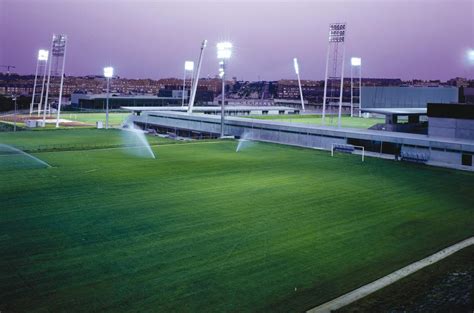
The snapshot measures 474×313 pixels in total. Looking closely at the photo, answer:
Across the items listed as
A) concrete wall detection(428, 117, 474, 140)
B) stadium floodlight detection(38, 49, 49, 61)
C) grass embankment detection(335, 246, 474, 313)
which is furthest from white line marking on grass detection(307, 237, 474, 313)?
stadium floodlight detection(38, 49, 49, 61)

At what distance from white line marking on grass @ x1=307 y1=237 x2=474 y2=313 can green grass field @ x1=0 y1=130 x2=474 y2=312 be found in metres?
0.28

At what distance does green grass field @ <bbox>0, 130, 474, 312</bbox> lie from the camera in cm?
1240

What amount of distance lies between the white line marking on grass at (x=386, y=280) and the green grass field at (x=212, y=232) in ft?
0.92

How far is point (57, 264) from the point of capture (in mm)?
14109

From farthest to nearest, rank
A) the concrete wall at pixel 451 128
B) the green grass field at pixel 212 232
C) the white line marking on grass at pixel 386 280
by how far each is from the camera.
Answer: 1. the concrete wall at pixel 451 128
2. the green grass field at pixel 212 232
3. the white line marking on grass at pixel 386 280

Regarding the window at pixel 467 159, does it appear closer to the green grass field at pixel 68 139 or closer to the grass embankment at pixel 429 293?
the grass embankment at pixel 429 293

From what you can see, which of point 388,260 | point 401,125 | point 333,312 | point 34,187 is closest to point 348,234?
point 388,260

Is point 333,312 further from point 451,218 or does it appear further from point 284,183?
point 284,183

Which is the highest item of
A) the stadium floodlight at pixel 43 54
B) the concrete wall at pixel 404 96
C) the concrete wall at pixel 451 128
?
the stadium floodlight at pixel 43 54

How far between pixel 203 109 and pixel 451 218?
6232cm

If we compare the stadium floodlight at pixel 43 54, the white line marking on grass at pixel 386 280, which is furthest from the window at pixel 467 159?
the stadium floodlight at pixel 43 54

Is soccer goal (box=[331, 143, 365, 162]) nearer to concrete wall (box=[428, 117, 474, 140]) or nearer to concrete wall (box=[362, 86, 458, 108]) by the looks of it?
concrete wall (box=[428, 117, 474, 140])

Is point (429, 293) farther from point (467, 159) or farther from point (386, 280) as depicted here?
point (467, 159)

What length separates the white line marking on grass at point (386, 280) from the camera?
11.7 meters
